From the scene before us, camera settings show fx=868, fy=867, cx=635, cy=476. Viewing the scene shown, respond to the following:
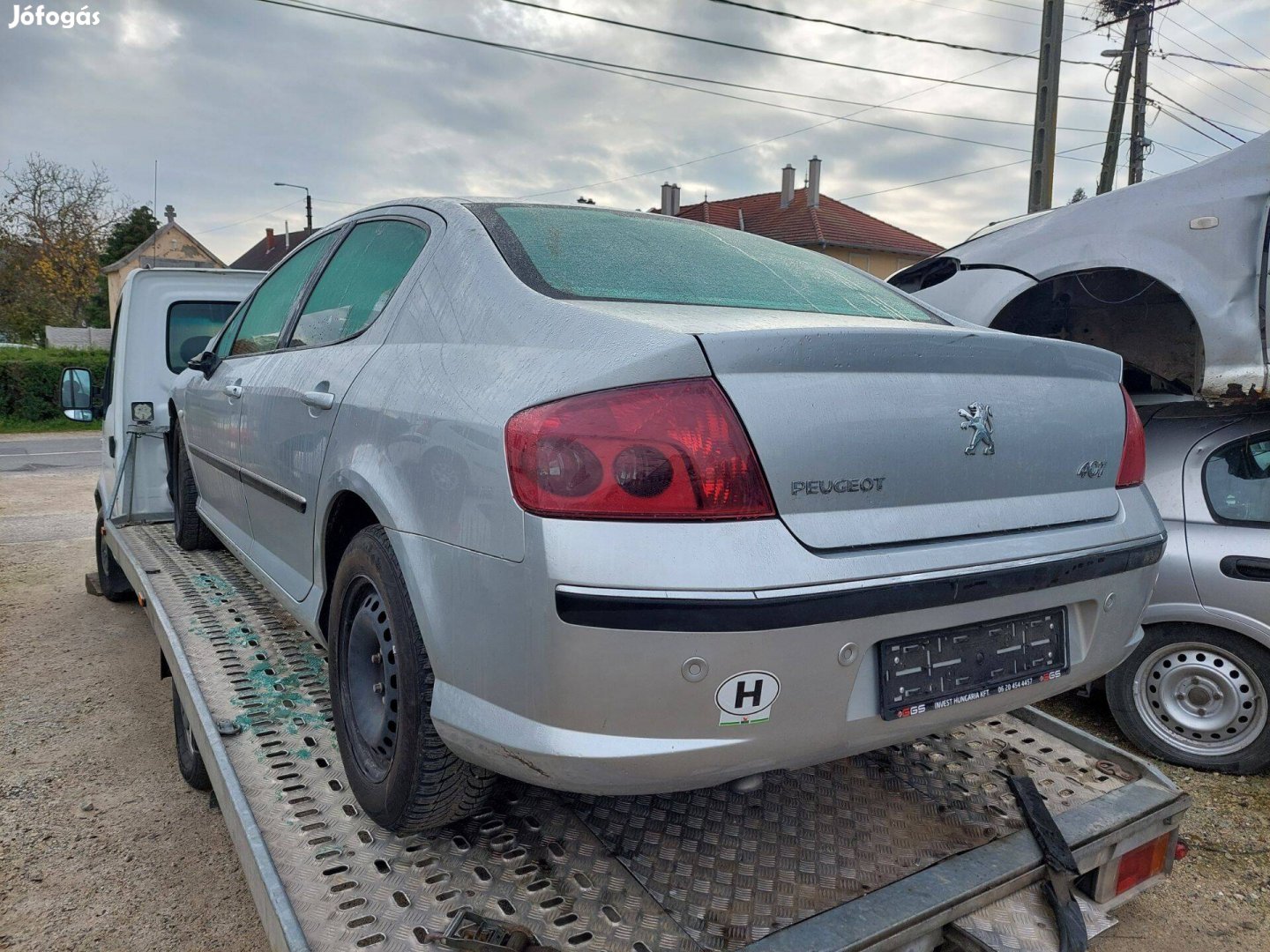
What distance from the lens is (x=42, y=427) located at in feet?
63.7

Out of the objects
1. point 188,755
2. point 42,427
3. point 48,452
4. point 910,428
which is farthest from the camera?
point 42,427

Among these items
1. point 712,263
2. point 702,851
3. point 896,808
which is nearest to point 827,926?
point 702,851

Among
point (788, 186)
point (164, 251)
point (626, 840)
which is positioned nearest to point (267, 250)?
point (164, 251)

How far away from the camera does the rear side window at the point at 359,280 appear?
89.1 inches

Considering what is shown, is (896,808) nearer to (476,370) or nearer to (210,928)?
(476,370)

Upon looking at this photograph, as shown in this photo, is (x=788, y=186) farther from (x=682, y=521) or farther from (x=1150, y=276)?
(x=682, y=521)

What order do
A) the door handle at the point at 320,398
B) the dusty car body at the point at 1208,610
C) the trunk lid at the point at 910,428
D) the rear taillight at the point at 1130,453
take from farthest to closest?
the dusty car body at the point at 1208,610
the door handle at the point at 320,398
the rear taillight at the point at 1130,453
the trunk lid at the point at 910,428

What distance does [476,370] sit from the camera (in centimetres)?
169

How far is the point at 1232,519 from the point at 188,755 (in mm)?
3781

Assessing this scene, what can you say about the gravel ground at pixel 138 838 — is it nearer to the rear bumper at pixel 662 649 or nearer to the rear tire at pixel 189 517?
the rear tire at pixel 189 517

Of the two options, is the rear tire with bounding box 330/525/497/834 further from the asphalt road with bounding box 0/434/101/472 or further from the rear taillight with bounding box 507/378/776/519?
the asphalt road with bounding box 0/434/101/472

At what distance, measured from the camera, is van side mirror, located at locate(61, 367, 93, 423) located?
4781mm

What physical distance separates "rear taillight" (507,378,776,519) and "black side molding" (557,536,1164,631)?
14 centimetres

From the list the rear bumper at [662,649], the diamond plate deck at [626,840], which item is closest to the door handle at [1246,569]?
the diamond plate deck at [626,840]
